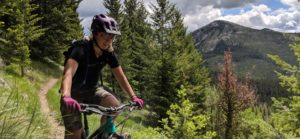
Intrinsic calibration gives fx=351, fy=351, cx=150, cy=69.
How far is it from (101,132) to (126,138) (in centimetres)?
47

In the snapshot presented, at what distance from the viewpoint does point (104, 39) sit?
4488 millimetres

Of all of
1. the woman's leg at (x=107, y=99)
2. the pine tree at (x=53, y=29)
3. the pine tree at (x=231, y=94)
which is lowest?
the pine tree at (x=231, y=94)

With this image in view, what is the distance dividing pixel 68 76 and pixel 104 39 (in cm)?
67

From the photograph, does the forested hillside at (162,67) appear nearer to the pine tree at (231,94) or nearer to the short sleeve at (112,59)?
the pine tree at (231,94)

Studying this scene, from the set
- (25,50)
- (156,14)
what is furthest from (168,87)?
(25,50)

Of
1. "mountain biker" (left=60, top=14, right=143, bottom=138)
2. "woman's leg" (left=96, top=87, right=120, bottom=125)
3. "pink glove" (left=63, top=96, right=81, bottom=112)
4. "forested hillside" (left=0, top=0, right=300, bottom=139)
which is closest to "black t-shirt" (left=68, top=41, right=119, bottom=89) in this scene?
"mountain biker" (left=60, top=14, right=143, bottom=138)

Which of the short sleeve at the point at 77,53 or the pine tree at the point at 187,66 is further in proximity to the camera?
the pine tree at the point at 187,66

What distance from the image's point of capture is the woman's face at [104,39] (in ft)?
14.6

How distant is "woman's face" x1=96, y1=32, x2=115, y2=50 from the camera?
4441 mm

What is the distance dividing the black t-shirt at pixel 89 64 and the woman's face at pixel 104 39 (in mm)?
157

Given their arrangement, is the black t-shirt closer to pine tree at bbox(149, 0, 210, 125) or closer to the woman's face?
the woman's face

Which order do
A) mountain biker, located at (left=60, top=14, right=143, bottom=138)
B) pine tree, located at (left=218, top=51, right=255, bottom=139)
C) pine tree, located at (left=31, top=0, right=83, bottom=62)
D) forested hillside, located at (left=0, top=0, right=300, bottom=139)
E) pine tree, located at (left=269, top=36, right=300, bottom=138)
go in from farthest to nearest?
pine tree, located at (left=31, top=0, right=83, bottom=62) → pine tree, located at (left=218, top=51, right=255, bottom=139) → forested hillside, located at (left=0, top=0, right=300, bottom=139) → pine tree, located at (left=269, top=36, right=300, bottom=138) → mountain biker, located at (left=60, top=14, right=143, bottom=138)

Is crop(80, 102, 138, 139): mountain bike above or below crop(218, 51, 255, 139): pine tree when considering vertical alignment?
above

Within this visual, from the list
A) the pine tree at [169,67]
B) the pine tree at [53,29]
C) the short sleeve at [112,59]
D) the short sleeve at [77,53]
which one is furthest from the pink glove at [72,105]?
the pine tree at [53,29]
